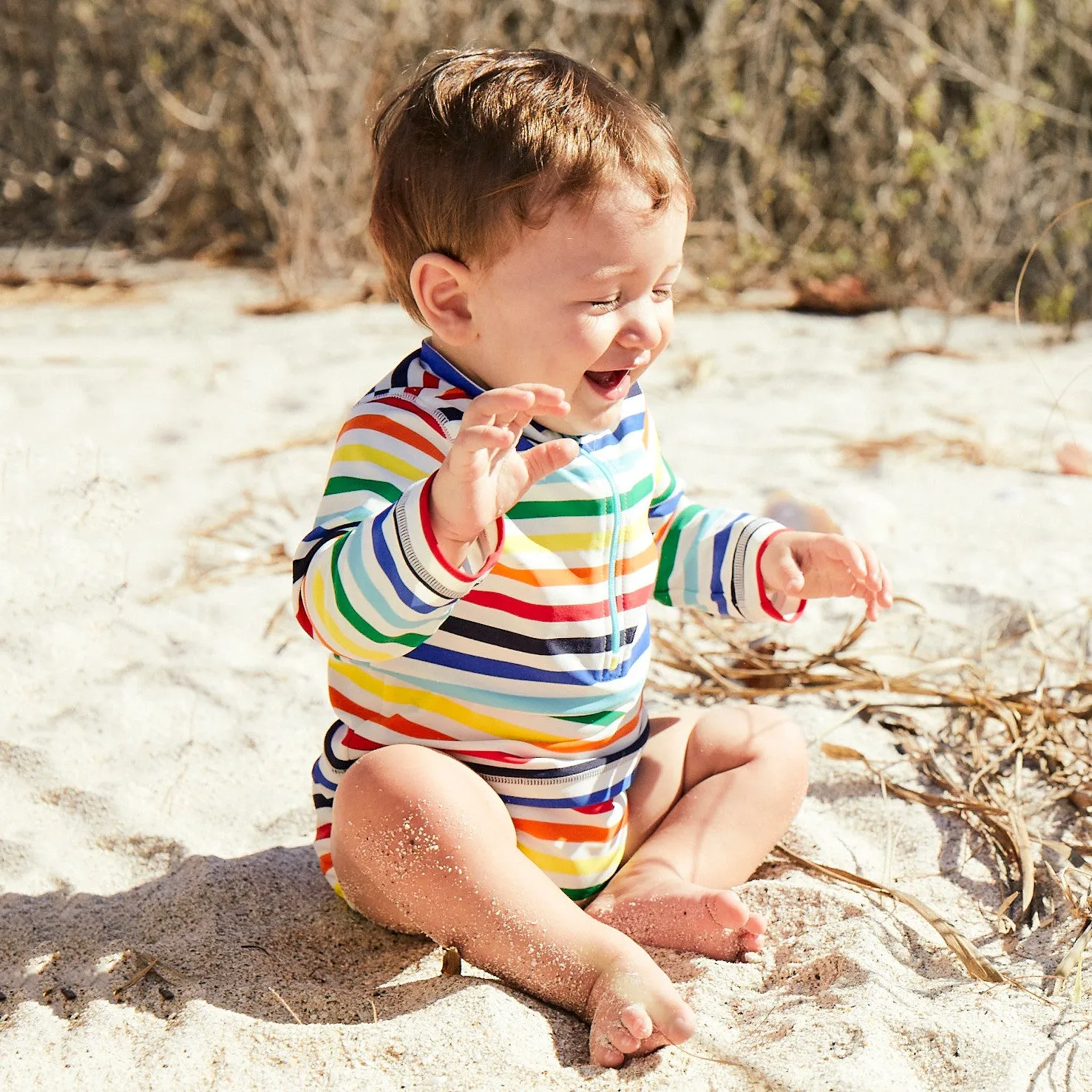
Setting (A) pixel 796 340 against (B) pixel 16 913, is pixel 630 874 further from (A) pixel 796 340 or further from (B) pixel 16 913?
(A) pixel 796 340

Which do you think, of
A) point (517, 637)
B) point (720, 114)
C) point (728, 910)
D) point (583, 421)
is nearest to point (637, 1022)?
point (728, 910)

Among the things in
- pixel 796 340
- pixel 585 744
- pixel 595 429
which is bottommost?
pixel 796 340

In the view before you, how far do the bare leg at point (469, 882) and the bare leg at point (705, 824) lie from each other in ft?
0.34

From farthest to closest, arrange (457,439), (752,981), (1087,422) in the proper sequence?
(1087,422) → (752,981) → (457,439)

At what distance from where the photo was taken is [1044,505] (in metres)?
2.87

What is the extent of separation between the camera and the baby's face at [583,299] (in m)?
1.41

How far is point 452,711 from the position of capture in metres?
1.51

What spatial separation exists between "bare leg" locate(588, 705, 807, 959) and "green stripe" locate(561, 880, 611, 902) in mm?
13

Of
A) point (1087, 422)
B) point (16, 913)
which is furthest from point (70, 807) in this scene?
point (1087, 422)

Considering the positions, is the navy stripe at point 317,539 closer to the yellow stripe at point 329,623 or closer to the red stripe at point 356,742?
the yellow stripe at point 329,623

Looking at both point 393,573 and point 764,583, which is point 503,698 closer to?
point 393,573

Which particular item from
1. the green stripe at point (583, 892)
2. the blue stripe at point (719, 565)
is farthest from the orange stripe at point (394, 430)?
the green stripe at point (583, 892)

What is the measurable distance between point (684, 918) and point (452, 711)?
36 cm

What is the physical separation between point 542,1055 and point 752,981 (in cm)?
28
